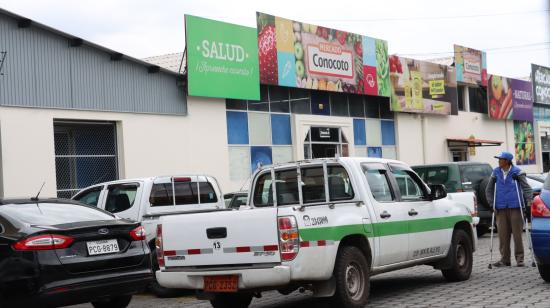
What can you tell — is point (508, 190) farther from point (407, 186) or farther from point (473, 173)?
point (473, 173)

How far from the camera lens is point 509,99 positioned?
133ft

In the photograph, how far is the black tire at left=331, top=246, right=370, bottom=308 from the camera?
8477mm

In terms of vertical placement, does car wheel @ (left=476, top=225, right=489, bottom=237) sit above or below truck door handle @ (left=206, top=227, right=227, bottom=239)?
below

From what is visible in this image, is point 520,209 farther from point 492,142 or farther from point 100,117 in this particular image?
point 492,142

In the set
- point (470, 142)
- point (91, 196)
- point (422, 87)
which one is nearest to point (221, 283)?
point (91, 196)

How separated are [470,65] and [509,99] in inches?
196

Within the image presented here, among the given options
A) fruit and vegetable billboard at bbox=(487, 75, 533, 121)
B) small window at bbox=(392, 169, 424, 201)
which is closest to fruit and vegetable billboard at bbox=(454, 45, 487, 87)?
fruit and vegetable billboard at bbox=(487, 75, 533, 121)

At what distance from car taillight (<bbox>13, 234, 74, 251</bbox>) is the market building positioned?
9.90 metres

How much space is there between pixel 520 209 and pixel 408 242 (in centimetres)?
333

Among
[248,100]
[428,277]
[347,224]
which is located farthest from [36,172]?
[347,224]

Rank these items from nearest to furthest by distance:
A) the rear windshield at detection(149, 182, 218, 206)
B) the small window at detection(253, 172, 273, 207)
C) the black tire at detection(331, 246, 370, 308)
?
the black tire at detection(331, 246, 370, 308), the small window at detection(253, 172, 273, 207), the rear windshield at detection(149, 182, 218, 206)

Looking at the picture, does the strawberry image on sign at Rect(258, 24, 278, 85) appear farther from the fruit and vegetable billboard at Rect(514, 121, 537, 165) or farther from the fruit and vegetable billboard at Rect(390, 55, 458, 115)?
the fruit and vegetable billboard at Rect(514, 121, 537, 165)

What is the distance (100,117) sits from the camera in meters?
19.7

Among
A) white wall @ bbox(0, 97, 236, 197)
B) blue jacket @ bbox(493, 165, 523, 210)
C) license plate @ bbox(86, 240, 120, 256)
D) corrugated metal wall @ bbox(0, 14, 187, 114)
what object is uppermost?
corrugated metal wall @ bbox(0, 14, 187, 114)
